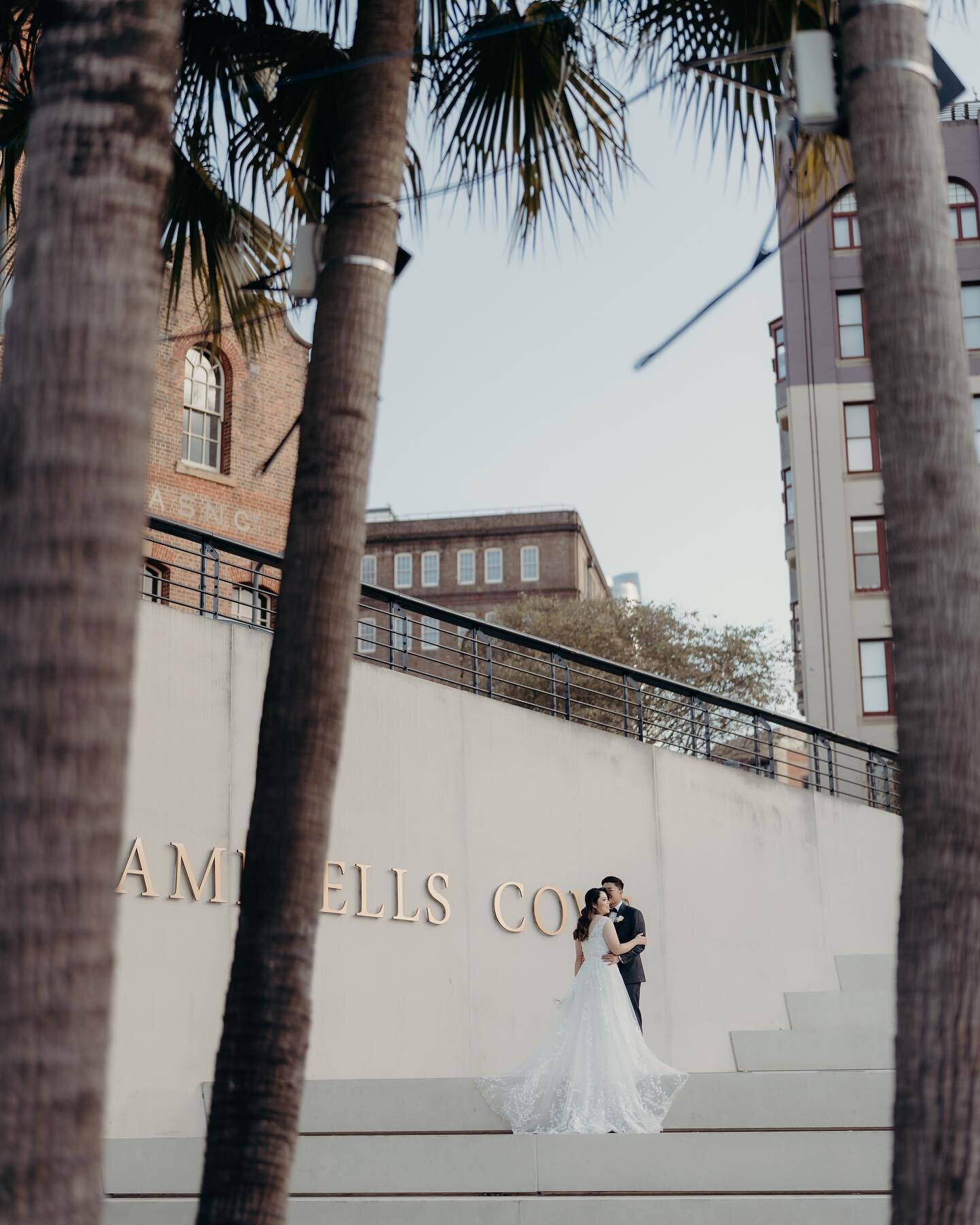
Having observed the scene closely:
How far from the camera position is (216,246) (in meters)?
7.05

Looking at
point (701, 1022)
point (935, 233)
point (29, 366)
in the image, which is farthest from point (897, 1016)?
point (701, 1022)

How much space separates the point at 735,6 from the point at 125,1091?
839 cm

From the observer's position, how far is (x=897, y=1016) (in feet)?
12.1

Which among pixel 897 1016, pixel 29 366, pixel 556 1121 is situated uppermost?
pixel 29 366

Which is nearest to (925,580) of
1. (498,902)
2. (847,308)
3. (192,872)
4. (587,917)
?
(587,917)

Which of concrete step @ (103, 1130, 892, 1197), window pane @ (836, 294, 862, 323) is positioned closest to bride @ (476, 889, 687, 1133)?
concrete step @ (103, 1130, 892, 1197)

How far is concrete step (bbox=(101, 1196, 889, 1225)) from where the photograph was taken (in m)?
8.29

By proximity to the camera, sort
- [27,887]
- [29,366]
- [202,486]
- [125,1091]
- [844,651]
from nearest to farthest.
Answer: [27,887]
[29,366]
[125,1091]
[202,486]
[844,651]

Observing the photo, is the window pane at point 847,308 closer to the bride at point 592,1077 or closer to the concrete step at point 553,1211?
the bride at point 592,1077

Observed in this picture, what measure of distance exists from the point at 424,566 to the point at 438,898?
186ft

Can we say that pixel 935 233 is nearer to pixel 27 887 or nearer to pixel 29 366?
pixel 29 366

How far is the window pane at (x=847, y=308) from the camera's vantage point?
35844mm

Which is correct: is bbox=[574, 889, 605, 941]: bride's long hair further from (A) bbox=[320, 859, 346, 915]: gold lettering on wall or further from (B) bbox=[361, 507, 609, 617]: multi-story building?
(B) bbox=[361, 507, 609, 617]: multi-story building

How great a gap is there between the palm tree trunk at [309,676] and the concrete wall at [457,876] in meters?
6.76
